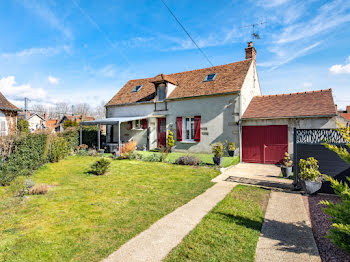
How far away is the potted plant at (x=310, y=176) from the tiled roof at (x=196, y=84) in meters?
7.38

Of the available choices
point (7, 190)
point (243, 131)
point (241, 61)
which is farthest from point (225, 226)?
point (241, 61)

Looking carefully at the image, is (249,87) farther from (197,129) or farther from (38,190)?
(38,190)

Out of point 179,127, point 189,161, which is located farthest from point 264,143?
point 179,127

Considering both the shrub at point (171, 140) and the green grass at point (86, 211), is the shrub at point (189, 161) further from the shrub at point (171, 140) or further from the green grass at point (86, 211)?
the shrub at point (171, 140)

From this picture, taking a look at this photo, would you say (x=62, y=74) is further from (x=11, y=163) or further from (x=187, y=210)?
(x=187, y=210)

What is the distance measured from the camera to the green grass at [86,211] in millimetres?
3299

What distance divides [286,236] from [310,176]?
3.47m

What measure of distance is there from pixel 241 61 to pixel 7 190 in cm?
1615

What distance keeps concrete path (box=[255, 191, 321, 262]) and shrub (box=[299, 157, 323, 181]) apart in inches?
47.9

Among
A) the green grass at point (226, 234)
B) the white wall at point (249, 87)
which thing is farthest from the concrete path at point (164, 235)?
the white wall at point (249, 87)

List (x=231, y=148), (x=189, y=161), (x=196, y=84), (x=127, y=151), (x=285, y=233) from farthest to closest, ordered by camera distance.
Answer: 1. (x=196, y=84)
2. (x=127, y=151)
3. (x=231, y=148)
4. (x=189, y=161)
5. (x=285, y=233)

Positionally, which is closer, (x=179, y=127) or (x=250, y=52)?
(x=179, y=127)

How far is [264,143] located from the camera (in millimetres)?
12547

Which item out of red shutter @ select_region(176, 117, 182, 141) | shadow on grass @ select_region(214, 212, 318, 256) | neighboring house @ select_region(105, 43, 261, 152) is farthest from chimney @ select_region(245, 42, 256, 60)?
shadow on grass @ select_region(214, 212, 318, 256)
